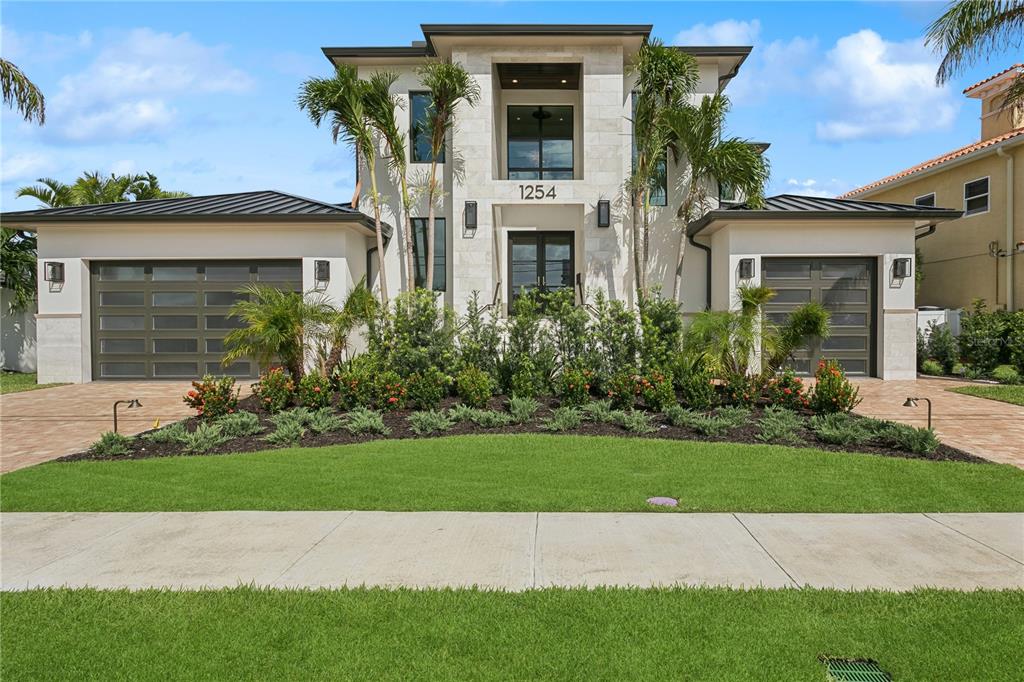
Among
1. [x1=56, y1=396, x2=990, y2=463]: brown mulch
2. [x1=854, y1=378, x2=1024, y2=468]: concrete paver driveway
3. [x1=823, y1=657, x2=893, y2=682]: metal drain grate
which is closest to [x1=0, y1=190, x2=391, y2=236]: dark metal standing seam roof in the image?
[x1=56, y1=396, x2=990, y2=463]: brown mulch

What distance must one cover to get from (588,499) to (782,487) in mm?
2057

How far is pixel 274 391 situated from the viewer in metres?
10.9

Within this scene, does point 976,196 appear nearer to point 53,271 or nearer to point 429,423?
point 429,423

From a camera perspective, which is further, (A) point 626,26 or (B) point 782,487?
(A) point 626,26

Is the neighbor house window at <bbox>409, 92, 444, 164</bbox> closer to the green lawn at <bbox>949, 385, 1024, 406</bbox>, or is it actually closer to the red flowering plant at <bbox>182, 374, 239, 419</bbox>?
the red flowering plant at <bbox>182, 374, 239, 419</bbox>

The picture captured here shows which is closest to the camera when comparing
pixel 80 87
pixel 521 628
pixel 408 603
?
pixel 521 628

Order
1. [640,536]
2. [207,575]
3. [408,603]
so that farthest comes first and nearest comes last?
[640,536] < [207,575] < [408,603]

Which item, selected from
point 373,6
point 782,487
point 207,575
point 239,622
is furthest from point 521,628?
point 373,6

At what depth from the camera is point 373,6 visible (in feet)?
39.8

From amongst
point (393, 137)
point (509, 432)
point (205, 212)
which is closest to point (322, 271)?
point (205, 212)

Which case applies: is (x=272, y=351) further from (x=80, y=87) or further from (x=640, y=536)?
(x=640, y=536)

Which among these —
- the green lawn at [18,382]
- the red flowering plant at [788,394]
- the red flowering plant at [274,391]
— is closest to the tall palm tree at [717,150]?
the red flowering plant at [788,394]

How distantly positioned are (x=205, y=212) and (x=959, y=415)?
15.8m

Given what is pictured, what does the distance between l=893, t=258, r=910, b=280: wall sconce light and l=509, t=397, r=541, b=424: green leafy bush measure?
1004 centimetres
